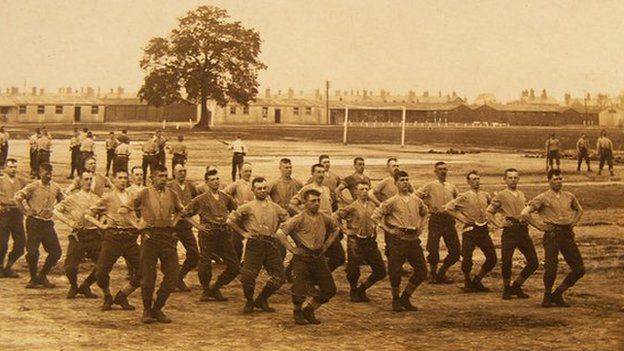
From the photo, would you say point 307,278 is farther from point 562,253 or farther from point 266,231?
point 562,253

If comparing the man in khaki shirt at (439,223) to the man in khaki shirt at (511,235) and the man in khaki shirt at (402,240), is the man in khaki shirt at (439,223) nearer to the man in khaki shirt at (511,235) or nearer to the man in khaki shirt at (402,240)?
the man in khaki shirt at (511,235)

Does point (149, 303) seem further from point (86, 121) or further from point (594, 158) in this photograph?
point (86, 121)

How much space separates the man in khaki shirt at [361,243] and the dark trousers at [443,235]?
1.78 metres

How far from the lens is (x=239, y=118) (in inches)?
3846

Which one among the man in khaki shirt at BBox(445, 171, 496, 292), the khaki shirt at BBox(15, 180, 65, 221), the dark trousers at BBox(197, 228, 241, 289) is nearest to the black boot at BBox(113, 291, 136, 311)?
the dark trousers at BBox(197, 228, 241, 289)

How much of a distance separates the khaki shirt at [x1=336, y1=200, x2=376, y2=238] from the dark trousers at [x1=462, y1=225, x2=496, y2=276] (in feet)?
5.65

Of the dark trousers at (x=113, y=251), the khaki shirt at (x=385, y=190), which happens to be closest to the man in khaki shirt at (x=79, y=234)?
the dark trousers at (x=113, y=251)

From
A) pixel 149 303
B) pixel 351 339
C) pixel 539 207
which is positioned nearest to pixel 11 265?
pixel 149 303

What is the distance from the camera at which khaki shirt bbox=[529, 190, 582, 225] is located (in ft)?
36.3

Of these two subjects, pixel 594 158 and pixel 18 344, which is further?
pixel 594 158

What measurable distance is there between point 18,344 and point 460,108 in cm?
10898

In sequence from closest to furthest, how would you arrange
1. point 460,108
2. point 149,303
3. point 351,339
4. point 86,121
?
point 351,339, point 149,303, point 86,121, point 460,108

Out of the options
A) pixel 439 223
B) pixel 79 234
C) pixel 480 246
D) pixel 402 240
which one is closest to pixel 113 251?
pixel 79 234

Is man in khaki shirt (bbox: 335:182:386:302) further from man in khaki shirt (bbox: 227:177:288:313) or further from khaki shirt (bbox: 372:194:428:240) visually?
man in khaki shirt (bbox: 227:177:288:313)
